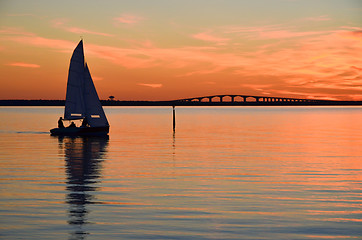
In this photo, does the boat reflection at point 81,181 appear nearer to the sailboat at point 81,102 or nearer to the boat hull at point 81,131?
the boat hull at point 81,131

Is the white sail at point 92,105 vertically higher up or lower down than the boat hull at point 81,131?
higher up

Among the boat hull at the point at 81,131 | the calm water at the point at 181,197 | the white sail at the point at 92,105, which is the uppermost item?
the white sail at the point at 92,105

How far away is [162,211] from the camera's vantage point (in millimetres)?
20891

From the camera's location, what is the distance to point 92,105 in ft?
227

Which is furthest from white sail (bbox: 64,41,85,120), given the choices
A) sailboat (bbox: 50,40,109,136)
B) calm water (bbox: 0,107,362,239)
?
calm water (bbox: 0,107,362,239)

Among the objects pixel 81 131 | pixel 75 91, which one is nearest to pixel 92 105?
pixel 75 91

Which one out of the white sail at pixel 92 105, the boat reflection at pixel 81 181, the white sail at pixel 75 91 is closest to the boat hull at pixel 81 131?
the white sail at pixel 92 105

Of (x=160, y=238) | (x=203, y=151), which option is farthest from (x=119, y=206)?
(x=203, y=151)

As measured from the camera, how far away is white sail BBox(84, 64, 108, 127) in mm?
69062

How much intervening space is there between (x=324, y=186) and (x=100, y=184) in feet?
41.0

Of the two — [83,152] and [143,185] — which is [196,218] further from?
[83,152]

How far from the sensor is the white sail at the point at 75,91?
68.1 m

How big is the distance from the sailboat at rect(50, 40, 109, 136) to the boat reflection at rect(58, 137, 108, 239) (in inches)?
602

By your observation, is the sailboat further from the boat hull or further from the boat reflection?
the boat reflection
